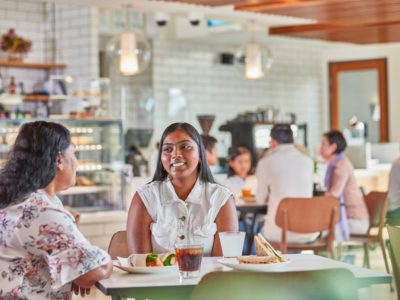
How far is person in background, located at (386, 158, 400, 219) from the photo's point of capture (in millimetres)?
4762

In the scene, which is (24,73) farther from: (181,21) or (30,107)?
(181,21)

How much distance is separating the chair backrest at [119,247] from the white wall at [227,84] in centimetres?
724

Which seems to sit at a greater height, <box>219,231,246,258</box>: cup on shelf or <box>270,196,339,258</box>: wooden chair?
<box>219,231,246,258</box>: cup on shelf

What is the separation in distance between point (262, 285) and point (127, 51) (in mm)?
5954

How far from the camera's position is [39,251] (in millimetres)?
2041

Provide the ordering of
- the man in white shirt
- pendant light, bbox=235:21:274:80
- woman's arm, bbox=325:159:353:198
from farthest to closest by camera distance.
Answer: pendant light, bbox=235:21:274:80
woman's arm, bbox=325:159:353:198
the man in white shirt

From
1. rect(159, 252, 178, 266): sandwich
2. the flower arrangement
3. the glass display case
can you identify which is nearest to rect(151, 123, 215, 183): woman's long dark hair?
rect(159, 252, 178, 266): sandwich

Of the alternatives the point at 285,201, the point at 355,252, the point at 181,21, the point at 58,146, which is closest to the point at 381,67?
the point at 181,21

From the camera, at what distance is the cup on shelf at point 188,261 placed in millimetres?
2129

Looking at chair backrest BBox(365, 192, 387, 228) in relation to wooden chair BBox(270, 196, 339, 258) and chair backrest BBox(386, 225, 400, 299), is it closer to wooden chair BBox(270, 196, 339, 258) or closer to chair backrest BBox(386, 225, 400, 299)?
wooden chair BBox(270, 196, 339, 258)

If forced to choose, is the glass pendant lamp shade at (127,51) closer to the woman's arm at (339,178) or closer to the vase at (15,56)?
the vase at (15,56)

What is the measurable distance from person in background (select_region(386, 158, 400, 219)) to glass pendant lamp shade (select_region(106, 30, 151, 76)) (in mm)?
3644

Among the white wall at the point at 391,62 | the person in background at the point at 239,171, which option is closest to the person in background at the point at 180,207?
the person in background at the point at 239,171

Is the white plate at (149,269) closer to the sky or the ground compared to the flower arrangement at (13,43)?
closer to the ground
